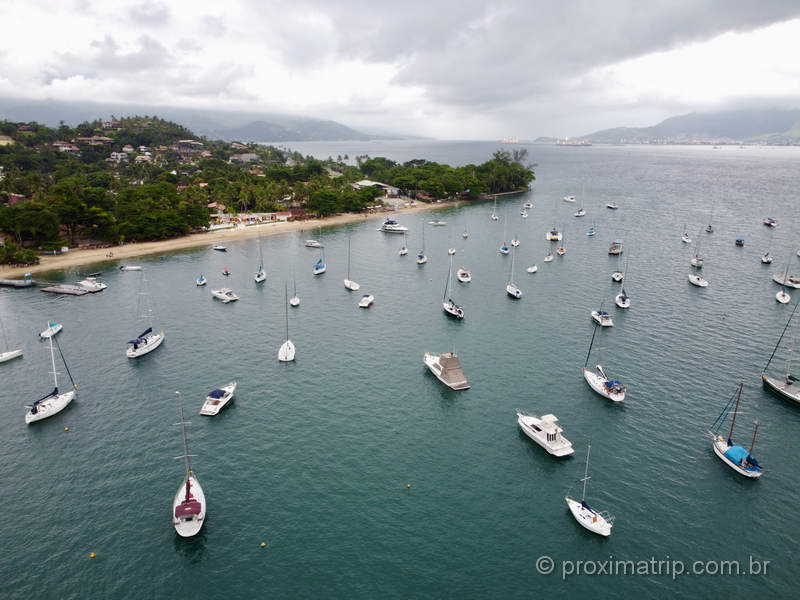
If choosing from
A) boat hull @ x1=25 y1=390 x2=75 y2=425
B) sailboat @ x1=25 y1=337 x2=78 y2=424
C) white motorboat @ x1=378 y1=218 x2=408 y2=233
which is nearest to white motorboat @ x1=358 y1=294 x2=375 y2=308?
sailboat @ x1=25 y1=337 x2=78 y2=424

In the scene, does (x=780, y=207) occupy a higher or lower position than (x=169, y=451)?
higher

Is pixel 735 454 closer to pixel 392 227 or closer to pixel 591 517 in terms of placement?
pixel 591 517

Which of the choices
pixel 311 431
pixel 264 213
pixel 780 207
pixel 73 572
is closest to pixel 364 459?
pixel 311 431

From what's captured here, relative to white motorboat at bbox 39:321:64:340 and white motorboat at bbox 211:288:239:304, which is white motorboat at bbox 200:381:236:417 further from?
white motorboat at bbox 211:288:239:304

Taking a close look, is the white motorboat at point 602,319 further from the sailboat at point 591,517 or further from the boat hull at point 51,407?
the boat hull at point 51,407

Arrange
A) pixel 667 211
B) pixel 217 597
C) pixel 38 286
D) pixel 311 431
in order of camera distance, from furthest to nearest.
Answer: pixel 667 211 → pixel 38 286 → pixel 311 431 → pixel 217 597

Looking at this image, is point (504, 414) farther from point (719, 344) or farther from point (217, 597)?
point (719, 344)

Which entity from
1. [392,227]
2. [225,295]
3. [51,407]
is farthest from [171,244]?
[51,407]
